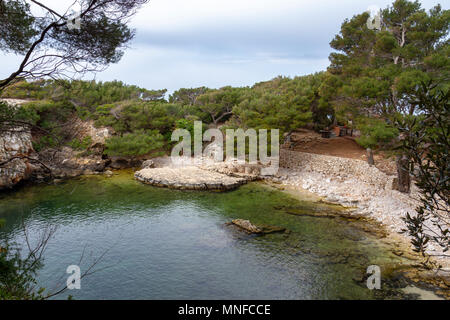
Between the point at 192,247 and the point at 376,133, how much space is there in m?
8.88

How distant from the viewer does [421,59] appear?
13406 millimetres

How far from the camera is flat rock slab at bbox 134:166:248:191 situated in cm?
1816

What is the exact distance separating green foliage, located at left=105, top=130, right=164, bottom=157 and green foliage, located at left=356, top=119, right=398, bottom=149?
48.8 ft

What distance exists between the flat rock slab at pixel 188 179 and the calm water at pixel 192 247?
1539 mm

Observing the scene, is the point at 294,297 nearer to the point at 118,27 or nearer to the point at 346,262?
the point at 346,262

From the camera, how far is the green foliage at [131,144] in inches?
874

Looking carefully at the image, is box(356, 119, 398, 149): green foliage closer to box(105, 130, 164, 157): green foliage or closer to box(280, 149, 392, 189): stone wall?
box(280, 149, 392, 189): stone wall

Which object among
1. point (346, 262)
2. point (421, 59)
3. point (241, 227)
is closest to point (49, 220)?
point (241, 227)

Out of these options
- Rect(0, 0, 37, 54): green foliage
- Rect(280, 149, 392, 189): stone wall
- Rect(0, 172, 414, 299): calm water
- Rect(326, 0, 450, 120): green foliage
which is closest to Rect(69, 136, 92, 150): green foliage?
Rect(0, 172, 414, 299): calm water

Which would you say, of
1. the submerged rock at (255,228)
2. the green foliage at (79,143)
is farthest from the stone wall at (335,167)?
the green foliage at (79,143)

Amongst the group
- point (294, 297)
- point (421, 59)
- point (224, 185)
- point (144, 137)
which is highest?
point (421, 59)

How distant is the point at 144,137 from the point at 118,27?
650 inches

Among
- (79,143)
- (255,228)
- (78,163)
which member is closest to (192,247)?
(255,228)
